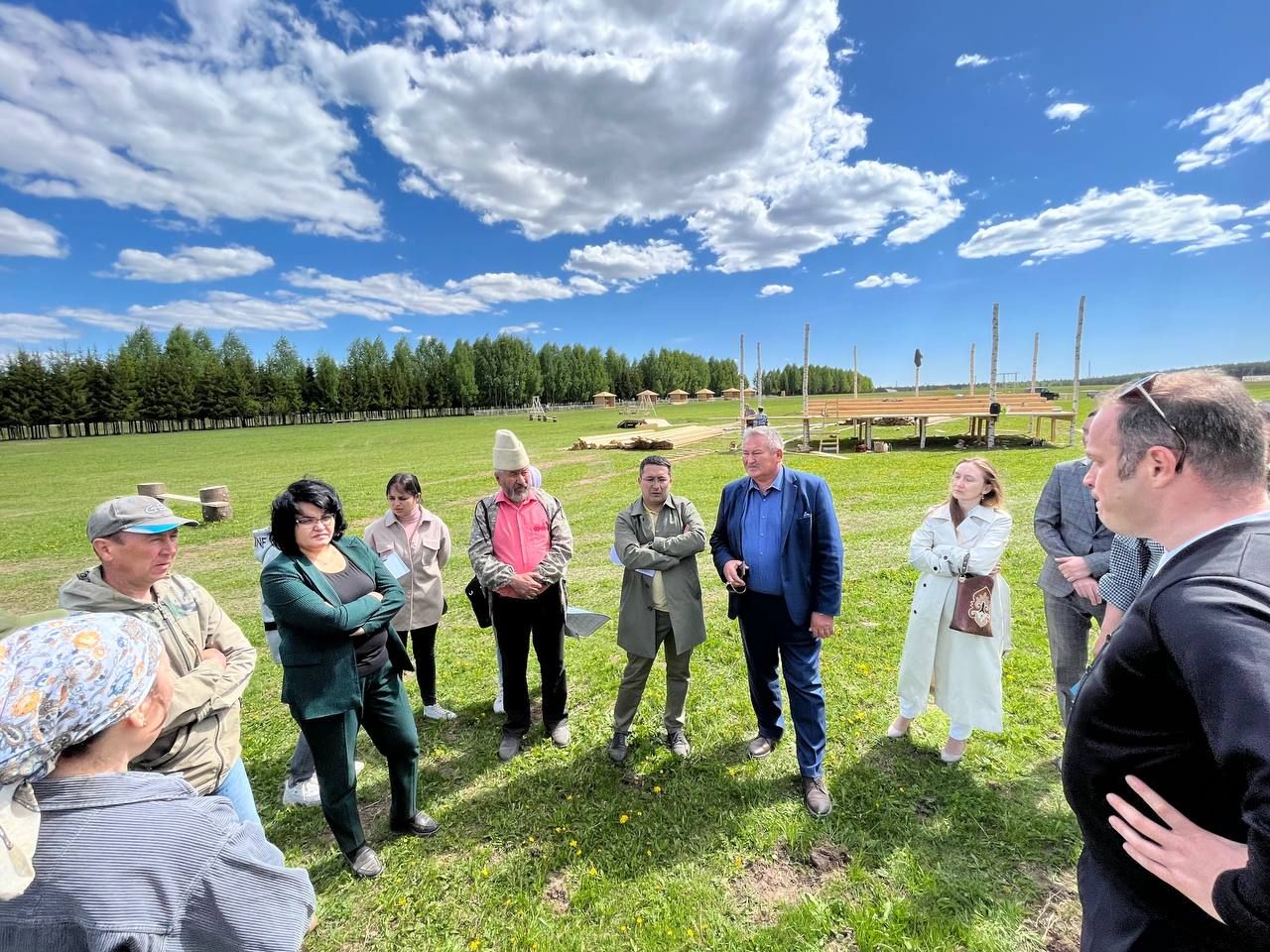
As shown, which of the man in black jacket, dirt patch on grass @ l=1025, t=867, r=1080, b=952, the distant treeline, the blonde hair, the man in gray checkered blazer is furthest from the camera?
the distant treeline

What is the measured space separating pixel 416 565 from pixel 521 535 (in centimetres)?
119

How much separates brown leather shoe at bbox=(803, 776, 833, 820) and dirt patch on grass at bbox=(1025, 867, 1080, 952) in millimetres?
1039

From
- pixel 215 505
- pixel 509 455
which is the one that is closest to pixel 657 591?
pixel 509 455

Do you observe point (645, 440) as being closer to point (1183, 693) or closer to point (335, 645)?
point (335, 645)

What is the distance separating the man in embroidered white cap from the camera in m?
4.17

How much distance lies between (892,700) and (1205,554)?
402cm

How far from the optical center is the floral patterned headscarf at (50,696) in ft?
3.55

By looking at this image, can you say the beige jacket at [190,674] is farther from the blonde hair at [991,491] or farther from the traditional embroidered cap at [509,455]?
the blonde hair at [991,491]

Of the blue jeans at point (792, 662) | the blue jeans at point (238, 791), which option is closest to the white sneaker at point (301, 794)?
the blue jeans at point (238, 791)

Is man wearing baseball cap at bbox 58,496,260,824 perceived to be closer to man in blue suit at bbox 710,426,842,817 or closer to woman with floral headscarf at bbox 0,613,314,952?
woman with floral headscarf at bbox 0,613,314,952

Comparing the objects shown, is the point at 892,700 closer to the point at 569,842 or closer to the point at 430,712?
the point at 569,842

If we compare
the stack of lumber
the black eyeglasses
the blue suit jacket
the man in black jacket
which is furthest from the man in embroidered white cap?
the stack of lumber

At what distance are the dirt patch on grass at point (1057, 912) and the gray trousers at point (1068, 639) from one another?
3.32 ft

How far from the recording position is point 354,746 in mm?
2961
